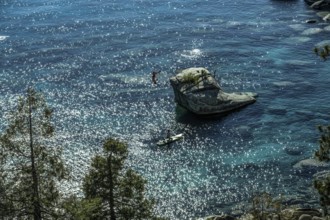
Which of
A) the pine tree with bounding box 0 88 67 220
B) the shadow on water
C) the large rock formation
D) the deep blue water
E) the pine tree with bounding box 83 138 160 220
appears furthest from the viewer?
the large rock formation

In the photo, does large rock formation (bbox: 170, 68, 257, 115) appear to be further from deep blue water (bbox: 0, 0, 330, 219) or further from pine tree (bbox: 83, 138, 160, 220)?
pine tree (bbox: 83, 138, 160, 220)

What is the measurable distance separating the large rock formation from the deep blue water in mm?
1936

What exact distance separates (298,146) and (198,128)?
18.2m

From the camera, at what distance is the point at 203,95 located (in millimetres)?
102562

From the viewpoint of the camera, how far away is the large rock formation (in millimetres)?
101812

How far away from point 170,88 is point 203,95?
38.7 ft

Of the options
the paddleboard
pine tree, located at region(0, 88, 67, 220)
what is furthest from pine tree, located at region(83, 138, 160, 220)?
the paddleboard

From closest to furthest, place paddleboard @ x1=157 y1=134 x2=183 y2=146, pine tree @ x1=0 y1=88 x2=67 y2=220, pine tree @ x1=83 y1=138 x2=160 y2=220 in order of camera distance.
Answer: pine tree @ x1=0 y1=88 x2=67 y2=220, pine tree @ x1=83 y1=138 x2=160 y2=220, paddleboard @ x1=157 y1=134 x2=183 y2=146

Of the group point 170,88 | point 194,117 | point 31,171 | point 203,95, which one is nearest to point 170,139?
point 194,117

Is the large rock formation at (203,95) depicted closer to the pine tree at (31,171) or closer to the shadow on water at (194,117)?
the shadow on water at (194,117)

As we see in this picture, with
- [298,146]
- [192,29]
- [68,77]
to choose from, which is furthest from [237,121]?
[192,29]

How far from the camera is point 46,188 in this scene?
144 ft

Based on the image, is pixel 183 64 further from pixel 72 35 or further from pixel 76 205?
pixel 76 205

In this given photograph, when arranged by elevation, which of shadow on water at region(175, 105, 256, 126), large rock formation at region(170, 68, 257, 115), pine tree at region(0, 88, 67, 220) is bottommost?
shadow on water at region(175, 105, 256, 126)
